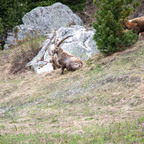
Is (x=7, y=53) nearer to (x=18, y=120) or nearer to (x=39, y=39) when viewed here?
(x=39, y=39)

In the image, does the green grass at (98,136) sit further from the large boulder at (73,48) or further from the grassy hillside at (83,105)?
the large boulder at (73,48)

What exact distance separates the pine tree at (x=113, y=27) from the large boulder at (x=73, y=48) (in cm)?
290

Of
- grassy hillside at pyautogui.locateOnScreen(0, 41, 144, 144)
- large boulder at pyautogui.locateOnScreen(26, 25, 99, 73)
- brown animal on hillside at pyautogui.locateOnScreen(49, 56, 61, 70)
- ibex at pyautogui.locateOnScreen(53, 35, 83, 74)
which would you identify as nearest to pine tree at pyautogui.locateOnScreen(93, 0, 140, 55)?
grassy hillside at pyautogui.locateOnScreen(0, 41, 144, 144)

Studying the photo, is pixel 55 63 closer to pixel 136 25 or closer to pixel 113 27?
pixel 113 27

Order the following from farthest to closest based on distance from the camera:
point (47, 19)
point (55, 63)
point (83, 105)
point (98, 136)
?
point (47, 19)
point (55, 63)
point (83, 105)
point (98, 136)

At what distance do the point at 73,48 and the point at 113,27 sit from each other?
4308mm

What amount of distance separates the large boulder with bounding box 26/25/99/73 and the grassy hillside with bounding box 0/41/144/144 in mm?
2313

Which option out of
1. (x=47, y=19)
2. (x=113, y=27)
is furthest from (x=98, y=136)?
(x=47, y=19)

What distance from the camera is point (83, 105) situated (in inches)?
296

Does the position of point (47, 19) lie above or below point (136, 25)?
below

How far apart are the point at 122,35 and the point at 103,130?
7.10 meters

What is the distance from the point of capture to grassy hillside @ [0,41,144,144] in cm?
486

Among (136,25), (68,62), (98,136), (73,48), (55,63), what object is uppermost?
(136,25)

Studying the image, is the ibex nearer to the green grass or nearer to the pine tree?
the pine tree
